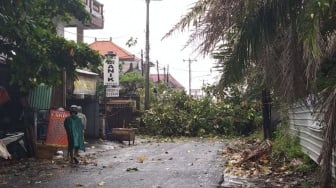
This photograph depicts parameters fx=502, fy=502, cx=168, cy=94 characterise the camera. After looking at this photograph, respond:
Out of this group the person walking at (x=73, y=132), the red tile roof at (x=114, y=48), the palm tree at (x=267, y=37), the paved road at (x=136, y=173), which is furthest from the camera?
the red tile roof at (x=114, y=48)

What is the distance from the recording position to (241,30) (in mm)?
5883

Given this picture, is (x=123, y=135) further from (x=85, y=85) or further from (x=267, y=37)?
(x=267, y=37)

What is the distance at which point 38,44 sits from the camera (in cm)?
1205

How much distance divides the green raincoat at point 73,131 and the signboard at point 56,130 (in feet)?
7.05

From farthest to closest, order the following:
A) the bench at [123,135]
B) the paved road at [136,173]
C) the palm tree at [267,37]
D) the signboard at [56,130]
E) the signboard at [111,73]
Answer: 1. the signboard at [111,73]
2. the bench at [123,135]
3. the signboard at [56,130]
4. the paved road at [136,173]
5. the palm tree at [267,37]

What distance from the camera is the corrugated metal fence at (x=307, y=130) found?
983cm

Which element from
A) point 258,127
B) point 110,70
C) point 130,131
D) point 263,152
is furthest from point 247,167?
point 258,127

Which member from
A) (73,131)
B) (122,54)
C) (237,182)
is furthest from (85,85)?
(122,54)

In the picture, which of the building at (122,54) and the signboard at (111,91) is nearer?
the signboard at (111,91)

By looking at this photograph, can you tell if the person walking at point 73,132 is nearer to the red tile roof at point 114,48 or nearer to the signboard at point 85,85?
the signboard at point 85,85

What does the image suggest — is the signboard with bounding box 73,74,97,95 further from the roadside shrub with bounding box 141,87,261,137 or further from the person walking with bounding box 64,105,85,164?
the person walking with bounding box 64,105,85,164

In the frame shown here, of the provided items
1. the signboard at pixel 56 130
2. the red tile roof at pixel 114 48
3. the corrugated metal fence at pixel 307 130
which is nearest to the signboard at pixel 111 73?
the signboard at pixel 56 130

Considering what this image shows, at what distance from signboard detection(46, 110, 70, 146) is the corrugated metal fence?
24.0 ft

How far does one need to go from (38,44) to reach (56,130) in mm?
4982
